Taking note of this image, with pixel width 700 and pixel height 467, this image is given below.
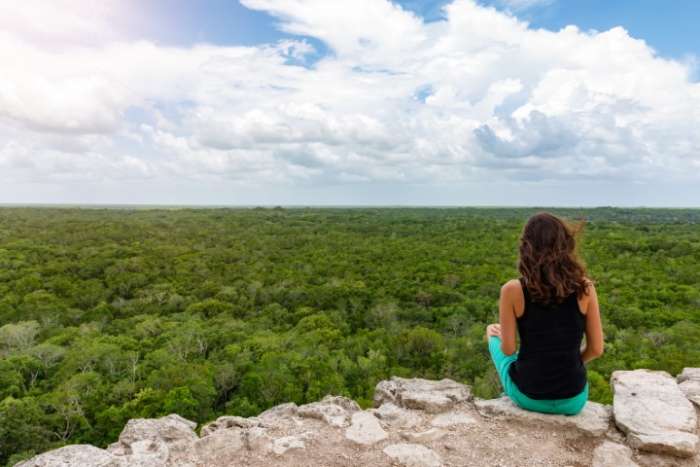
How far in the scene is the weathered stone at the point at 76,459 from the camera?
12.9ft

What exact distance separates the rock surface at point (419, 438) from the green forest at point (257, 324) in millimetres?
1811

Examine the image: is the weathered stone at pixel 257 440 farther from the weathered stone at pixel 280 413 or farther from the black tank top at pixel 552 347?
the black tank top at pixel 552 347

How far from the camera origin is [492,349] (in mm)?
4477

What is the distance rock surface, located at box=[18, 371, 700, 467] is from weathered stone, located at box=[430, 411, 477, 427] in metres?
0.01

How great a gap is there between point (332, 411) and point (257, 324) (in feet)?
79.5

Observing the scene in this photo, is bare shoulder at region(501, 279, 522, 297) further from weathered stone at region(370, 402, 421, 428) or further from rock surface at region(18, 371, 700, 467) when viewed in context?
weathered stone at region(370, 402, 421, 428)

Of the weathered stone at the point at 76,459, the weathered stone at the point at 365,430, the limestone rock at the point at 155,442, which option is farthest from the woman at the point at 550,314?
the weathered stone at the point at 76,459

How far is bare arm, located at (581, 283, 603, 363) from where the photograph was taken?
3759 millimetres

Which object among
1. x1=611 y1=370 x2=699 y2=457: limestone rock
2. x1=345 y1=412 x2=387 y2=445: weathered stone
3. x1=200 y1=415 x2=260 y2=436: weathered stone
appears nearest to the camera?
x1=611 y1=370 x2=699 y2=457: limestone rock

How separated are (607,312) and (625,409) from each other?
26226 millimetres

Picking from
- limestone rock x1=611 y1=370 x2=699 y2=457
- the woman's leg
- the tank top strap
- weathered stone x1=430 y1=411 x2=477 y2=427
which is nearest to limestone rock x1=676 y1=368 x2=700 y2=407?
limestone rock x1=611 y1=370 x2=699 y2=457

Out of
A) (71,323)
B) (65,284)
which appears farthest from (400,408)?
(65,284)

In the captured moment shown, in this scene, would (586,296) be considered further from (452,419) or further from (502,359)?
(452,419)

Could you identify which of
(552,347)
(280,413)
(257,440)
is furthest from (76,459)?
(552,347)
